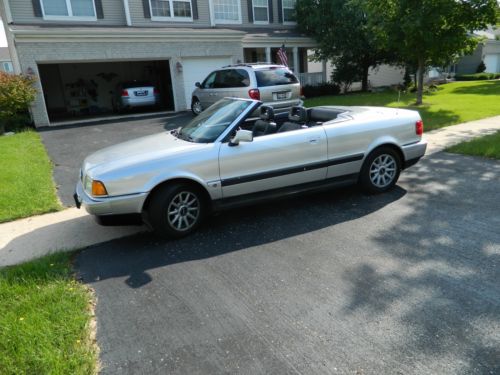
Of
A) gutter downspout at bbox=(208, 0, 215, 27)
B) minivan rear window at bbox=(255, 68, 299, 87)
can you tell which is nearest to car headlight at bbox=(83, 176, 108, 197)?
minivan rear window at bbox=(255, 68, 299, 87)

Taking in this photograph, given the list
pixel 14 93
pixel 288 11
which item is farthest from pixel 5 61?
pixel 14 93

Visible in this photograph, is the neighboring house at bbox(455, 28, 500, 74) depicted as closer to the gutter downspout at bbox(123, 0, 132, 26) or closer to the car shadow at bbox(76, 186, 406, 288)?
the gutter downspout at bbox(123, 0, 132, 26)

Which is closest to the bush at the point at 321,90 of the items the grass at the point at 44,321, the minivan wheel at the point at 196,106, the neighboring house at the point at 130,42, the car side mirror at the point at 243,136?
the neighboring house at the point at 130,42

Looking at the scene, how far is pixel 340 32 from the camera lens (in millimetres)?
20141

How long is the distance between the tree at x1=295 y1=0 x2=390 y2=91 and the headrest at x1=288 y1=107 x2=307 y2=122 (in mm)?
15027

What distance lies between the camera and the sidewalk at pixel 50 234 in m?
4.73

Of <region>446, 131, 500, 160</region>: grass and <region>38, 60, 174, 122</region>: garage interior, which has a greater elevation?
<region>38, 60, 174, 122</region>: garage interior

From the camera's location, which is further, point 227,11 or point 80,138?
point 227,11

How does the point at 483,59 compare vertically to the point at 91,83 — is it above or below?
below

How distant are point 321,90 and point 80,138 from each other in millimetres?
13244

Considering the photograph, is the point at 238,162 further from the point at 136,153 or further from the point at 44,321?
the point at 44,321

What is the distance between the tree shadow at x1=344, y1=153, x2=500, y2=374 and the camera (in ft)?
9.09

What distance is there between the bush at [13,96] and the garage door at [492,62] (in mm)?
38967

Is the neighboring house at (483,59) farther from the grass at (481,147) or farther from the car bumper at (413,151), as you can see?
the car bumper at (413,151)
